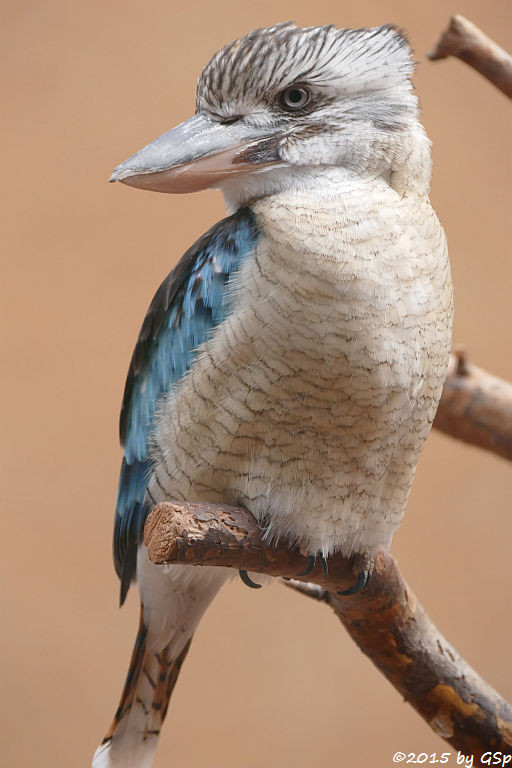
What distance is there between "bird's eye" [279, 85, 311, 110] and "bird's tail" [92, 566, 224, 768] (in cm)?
82

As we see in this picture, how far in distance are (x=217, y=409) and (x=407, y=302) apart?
31 centimetres

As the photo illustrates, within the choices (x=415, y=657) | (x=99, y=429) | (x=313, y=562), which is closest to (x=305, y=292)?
(x=313, y=562)

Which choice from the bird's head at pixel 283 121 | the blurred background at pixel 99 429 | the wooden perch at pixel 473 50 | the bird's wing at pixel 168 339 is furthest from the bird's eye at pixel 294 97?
the blurred background at pixel 99 429

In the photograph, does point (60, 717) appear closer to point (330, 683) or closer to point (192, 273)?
point (330, 683)

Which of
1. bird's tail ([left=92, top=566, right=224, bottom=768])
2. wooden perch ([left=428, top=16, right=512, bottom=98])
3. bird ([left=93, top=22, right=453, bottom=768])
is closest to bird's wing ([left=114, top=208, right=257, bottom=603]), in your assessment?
bird ([left=93, top=22, right=453, bottom=768])

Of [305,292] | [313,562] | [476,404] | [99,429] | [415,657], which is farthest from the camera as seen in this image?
[99,429]

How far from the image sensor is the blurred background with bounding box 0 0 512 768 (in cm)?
290

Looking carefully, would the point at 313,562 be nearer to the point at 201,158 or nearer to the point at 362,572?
the point at 362,572

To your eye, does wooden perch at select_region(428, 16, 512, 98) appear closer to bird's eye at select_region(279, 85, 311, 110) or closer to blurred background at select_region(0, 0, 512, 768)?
bird's eye at select_region(279, 85, 311, 110)

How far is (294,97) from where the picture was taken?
4.10 ft

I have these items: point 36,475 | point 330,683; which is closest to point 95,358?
point 36,475

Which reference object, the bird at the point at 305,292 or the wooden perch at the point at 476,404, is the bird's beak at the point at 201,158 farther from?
the wooden perch at the point at 476,404

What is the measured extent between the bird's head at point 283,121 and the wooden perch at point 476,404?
2.57ft

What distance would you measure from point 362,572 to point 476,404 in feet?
2.20
